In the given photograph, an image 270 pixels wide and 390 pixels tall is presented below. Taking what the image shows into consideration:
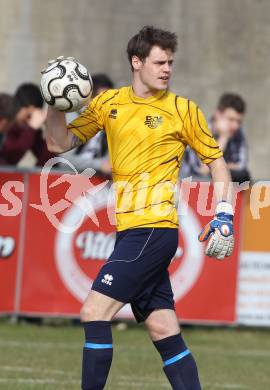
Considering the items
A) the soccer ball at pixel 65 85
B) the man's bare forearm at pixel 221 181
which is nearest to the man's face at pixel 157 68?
the soccer ball at pixel 65 85

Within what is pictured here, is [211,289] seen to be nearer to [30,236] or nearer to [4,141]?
[30,236]

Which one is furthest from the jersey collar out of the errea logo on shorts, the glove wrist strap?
the errea logo on shorts

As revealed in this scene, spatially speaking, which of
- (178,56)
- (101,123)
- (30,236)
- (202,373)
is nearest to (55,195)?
(30,236)

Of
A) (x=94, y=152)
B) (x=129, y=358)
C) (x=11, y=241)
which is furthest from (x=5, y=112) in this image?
(x=129, y=358)

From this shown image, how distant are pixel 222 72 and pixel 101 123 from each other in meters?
8.92

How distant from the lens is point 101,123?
650cm

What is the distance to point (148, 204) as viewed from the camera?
6.26 meters

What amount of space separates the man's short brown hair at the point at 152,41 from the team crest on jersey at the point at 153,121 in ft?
1.09

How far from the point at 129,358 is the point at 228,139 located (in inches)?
119

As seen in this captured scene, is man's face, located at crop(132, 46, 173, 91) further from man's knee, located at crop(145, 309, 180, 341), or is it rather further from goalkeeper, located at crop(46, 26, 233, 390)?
man's knee, located at crop(145, 309, 180, 341)

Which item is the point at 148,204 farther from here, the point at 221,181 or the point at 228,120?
the point at 228,120

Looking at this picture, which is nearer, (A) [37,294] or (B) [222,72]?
(A) [37,294]

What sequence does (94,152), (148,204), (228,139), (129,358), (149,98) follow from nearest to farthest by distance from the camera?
(148,204), (149,98), (129,358), (94,152), (228,139)

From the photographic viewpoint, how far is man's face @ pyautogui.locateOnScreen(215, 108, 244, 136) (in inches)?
448
